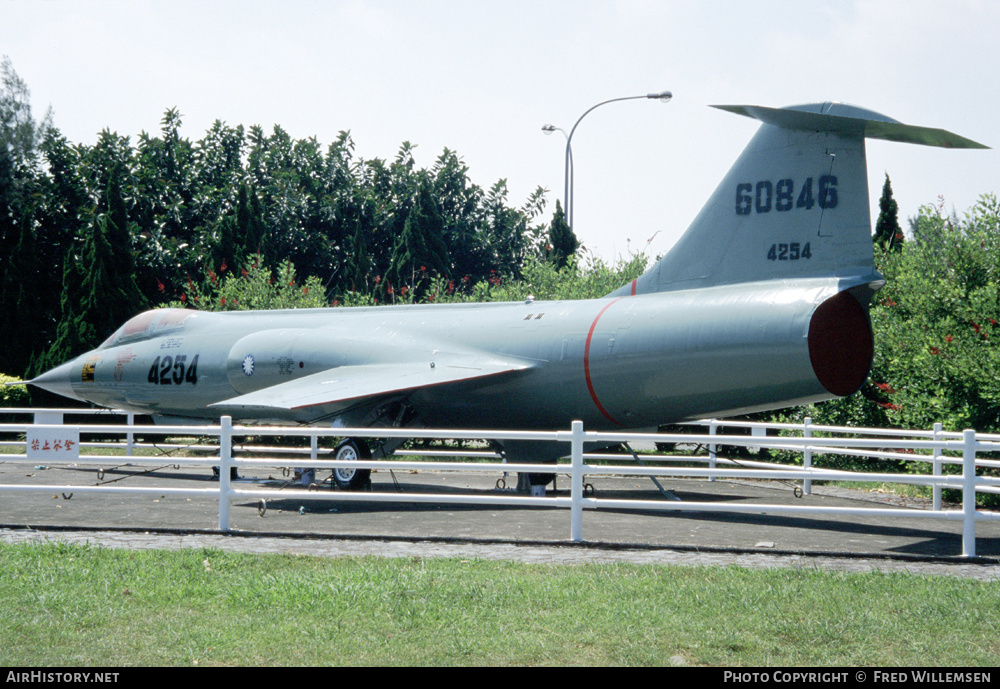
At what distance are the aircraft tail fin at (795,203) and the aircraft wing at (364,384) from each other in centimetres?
348

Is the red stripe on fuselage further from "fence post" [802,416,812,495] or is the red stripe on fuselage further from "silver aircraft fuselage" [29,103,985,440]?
"fence post" [802,416,812,495]

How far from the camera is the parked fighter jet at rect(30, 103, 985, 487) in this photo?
12.6m

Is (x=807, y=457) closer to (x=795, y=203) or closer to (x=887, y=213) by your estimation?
(x=795, y=203)

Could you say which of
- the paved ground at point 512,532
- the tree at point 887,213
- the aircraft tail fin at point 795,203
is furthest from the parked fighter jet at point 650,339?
the tree at point 887,213

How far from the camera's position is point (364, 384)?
51.9ft

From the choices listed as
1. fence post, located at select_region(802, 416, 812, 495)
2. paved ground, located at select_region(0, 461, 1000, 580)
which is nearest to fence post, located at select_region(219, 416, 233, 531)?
Answer: paved ground, located at select_region(0, 461, 1000, 580)

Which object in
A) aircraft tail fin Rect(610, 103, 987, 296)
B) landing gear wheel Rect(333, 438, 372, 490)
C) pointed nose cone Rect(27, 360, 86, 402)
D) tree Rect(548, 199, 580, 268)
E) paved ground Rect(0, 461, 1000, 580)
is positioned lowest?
paved ground Rect(0, 461, 1000, 580)

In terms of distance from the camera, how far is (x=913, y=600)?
7535 millimetres

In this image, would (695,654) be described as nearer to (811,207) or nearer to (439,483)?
(811,207)

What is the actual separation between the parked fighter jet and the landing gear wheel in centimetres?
Result: 3

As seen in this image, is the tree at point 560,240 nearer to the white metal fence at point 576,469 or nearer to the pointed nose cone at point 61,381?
the pointed nose cone at point 61,381

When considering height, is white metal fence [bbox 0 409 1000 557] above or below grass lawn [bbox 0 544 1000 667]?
above

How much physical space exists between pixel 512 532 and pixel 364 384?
529 cm

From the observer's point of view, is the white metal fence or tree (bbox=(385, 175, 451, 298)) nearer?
the white metal fence
